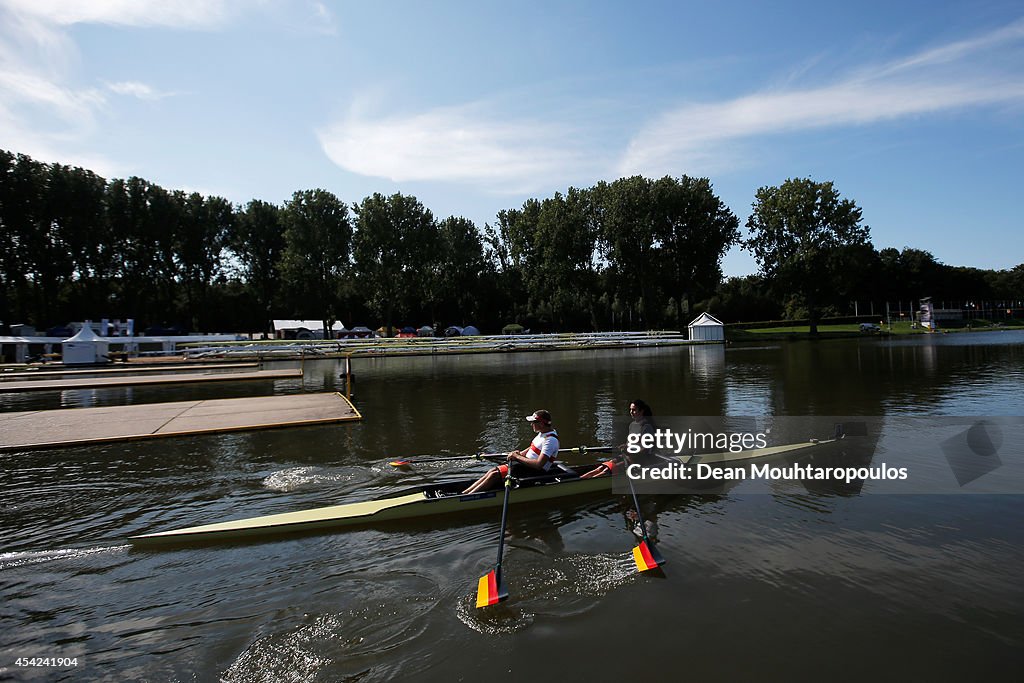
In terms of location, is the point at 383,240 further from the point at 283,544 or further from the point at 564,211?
the point at 283,544

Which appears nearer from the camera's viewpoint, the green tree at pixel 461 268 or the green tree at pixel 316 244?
the green tree at pixel 316 244

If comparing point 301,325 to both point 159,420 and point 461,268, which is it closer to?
point 461,268

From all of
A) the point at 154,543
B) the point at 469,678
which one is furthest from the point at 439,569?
the point at 154,543

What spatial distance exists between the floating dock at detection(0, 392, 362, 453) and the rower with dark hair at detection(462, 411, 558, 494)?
33.8 feet

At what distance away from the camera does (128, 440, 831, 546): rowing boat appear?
30.9 feet

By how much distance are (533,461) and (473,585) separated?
343 centimetres

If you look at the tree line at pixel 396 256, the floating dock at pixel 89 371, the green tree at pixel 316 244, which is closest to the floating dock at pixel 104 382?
the floating dock at pixel 89 371

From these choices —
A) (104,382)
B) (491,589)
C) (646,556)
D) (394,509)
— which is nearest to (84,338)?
(104,382)

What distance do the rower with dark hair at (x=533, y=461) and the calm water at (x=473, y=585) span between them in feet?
1.95

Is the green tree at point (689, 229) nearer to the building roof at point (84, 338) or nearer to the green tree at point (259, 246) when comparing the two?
the green tree at point (259, 246)

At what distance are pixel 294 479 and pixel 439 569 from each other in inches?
232

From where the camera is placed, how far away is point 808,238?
76.8m

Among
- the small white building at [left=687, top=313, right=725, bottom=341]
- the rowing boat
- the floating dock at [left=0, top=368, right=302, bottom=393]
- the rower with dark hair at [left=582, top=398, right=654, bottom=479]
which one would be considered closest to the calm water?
the rowing boat

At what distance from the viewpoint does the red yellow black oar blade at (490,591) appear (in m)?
7.43
